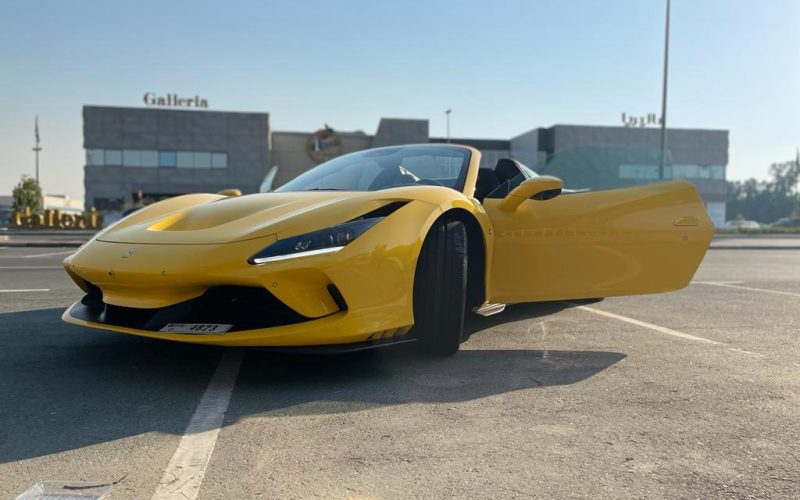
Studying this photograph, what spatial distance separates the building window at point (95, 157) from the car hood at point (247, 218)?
45.5 meters

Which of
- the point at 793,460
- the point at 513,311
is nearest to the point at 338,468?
the point at 793,460

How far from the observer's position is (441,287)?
3121mm

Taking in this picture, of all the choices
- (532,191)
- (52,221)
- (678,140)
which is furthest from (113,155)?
(678,140)

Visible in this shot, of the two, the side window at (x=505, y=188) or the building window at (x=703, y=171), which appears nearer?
the side window at (x=505, y=188)

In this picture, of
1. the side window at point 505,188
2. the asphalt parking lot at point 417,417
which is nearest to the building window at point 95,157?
the asphalt parking lot at point 417,417

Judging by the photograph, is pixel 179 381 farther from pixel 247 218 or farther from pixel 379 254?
pixel 379 254

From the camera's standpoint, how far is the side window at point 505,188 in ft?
12.9

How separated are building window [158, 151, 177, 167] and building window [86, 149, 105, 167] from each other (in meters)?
4.01

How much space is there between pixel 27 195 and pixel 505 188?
64.3 m

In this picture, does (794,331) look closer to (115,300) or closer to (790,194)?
(115,300)

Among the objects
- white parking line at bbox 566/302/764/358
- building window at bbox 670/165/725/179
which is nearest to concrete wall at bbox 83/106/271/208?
building window at bbox 670/165/725/179

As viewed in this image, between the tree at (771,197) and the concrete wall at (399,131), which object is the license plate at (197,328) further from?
the tree at (771,197)

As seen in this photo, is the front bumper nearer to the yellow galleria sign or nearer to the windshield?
the windshield

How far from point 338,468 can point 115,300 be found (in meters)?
1.61
